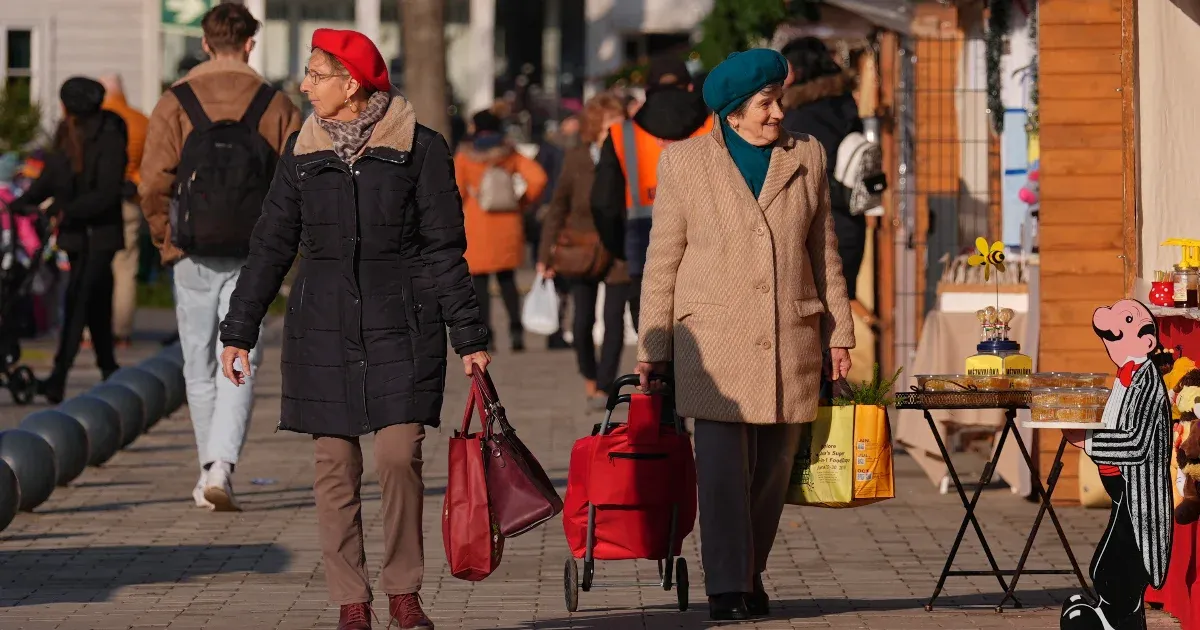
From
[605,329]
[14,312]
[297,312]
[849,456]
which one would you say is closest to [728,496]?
[849,456]

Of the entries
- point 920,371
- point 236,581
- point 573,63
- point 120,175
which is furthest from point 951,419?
point 573,63

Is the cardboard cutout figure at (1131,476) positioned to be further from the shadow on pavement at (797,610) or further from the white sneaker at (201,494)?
the white sneaker at (201,494)

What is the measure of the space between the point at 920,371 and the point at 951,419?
0.41 meters

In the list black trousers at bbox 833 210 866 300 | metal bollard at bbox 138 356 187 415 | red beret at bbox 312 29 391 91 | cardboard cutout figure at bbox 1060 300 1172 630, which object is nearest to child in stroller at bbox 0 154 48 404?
metal bollard at bbox 138 356 187 415

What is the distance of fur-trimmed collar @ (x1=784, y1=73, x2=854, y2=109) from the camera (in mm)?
11453

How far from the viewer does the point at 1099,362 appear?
390 inches

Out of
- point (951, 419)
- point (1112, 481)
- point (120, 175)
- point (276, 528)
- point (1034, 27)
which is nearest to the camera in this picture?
point (1112, 481)

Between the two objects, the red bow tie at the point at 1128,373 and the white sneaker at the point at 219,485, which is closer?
the red bow tie at the point at 1128,373

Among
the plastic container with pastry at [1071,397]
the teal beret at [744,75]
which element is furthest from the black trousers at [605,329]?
the plastic container with pastry at [1071,397]

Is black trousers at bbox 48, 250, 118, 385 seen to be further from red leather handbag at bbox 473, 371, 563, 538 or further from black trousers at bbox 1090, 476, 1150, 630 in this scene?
black trousers at bbox 1090, 476, 1150, 630

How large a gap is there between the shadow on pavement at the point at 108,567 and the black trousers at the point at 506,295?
851 cm

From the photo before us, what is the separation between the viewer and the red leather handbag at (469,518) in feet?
22.2

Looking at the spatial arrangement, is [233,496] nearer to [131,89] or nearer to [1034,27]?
[1034,27]

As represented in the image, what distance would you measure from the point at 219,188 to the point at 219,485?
4.23 ft
